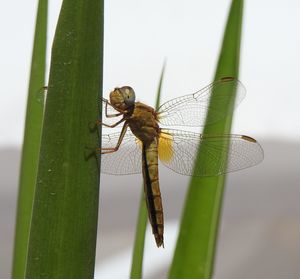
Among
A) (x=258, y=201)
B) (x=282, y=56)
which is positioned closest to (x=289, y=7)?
(x=282, y=56)

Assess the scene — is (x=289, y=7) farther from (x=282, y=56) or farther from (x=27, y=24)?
(x=27, y=24)

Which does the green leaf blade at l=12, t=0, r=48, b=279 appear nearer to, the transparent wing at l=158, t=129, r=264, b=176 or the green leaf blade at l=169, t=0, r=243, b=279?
the green leaf blade at l=169, t=0, r=243, b=279

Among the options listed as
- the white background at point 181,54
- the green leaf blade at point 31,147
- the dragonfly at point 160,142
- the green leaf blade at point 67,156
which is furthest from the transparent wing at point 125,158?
the white background at point 181,54

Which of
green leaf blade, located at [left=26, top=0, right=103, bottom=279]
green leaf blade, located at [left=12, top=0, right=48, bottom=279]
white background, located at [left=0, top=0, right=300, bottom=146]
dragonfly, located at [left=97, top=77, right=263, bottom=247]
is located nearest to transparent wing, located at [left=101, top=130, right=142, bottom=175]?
dragonfly, located at [left=97, top=77, right=263, bottom=247]

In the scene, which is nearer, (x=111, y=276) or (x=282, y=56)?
(x=111, y=276)

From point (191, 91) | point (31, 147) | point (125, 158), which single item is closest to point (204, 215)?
point (31, 147)

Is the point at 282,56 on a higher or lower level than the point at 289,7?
lower
